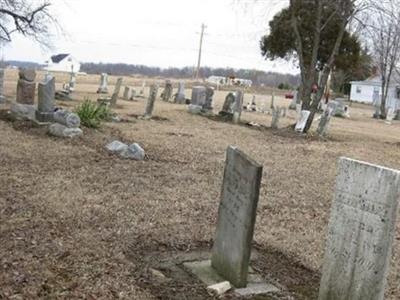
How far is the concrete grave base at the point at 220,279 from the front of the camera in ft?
15.9

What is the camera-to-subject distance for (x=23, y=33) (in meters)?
21.7

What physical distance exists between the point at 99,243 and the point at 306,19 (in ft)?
86.3

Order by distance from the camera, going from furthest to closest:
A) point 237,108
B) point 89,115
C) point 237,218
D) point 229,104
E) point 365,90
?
1. point 365,90
2. point 229,104
3. point 237,108
4. point 89,115
5. point 237,218

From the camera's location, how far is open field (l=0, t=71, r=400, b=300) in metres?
4.77

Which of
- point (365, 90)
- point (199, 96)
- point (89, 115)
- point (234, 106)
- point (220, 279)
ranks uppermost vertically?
point (365, 90)

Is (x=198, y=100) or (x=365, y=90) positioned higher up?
(x=365, y=90)

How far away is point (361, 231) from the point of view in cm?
417

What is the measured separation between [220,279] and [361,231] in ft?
4.60

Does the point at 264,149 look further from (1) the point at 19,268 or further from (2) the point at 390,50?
(2) the point at 390,50

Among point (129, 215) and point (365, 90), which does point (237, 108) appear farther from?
point (365, 90)

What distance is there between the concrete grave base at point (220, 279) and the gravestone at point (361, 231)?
633 mm

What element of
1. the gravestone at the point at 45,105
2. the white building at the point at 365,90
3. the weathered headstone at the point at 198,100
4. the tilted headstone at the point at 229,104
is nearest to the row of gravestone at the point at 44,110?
the gravestone at the point at 45,105

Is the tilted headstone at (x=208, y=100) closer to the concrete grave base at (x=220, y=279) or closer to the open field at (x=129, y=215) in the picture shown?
the open field at (x=129, y=215)

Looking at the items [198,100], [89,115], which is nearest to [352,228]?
[89,115]
